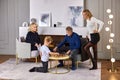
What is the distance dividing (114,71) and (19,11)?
3.69 m

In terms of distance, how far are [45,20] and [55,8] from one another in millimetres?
469

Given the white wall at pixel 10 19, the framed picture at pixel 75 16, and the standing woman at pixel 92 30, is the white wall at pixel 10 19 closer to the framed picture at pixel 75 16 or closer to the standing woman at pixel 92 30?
the framed picture at pixel 75 16

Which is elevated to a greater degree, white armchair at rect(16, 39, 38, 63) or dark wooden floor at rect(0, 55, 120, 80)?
white armchair at rect(16, 39, 38, 63)

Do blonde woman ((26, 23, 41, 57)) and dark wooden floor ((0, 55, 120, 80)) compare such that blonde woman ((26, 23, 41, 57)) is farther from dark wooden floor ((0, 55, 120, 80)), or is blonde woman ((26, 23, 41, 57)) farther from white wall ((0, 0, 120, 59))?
white wall ((0, 0, 120, 59))

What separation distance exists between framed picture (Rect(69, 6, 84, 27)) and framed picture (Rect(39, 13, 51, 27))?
65 cm

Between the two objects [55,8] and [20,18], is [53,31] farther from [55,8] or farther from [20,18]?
[20,18]

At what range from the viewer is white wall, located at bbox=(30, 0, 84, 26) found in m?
7.58

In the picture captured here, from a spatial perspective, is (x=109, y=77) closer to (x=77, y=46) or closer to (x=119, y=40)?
(x=77, y=46)

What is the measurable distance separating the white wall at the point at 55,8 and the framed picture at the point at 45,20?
0.09 metres

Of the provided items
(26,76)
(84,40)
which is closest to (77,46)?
(84,40)

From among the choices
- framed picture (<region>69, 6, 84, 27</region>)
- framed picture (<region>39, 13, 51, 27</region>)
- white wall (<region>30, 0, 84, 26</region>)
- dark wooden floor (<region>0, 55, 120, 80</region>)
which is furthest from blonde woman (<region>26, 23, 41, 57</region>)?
framed picture (<region>69, 6, 84, 27</region>)

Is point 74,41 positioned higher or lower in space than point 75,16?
lower

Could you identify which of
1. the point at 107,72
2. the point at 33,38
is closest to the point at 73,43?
the point at 107,72

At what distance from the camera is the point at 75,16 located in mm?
7535
